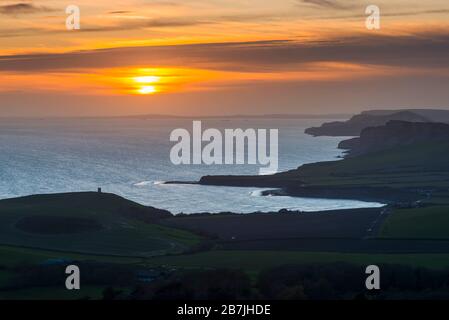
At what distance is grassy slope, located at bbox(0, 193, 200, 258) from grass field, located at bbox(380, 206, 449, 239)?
40.4 feet

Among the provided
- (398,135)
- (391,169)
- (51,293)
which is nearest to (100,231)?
(51,293)

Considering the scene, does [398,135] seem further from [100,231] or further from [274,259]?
[274,259]

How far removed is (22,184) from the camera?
339 ft

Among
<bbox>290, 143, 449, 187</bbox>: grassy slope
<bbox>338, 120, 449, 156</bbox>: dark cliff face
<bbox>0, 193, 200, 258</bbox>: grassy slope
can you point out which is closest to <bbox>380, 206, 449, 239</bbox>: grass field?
<bbox>0, 193, 200, 258</bbox>: grassy slope

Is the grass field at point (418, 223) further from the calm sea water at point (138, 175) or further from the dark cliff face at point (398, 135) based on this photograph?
the dark cliff face at point (398, 135)

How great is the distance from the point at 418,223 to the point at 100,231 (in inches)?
787

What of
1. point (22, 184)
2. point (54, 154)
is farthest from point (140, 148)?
point (22, 184)

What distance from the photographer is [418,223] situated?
61.8 metres

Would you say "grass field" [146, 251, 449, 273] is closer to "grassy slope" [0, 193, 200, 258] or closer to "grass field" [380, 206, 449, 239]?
"grassy slope" [0, 193, 200, 258]

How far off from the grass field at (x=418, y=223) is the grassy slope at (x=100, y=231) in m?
12.3

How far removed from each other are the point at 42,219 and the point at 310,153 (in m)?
110

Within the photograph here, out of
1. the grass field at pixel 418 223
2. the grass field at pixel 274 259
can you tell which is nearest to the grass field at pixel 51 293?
the grass field at pixel 274 259

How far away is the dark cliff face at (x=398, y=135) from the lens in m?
143
